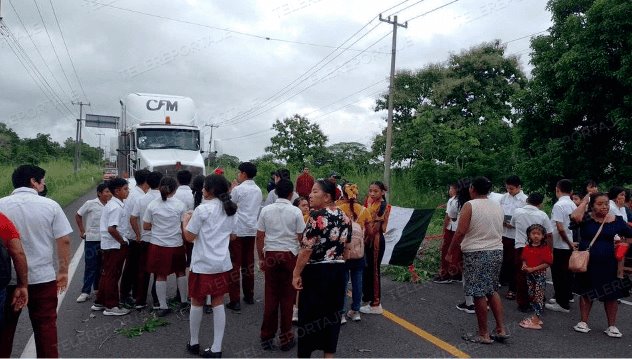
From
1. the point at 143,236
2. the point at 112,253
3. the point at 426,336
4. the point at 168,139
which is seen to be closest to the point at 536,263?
the point at 426,336

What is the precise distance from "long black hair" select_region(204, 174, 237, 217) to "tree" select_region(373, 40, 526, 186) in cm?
1479

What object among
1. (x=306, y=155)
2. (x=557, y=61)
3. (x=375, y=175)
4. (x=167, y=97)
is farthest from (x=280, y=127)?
(x=557, y=61)

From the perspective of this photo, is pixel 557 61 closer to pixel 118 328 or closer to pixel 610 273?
pixel 610 273

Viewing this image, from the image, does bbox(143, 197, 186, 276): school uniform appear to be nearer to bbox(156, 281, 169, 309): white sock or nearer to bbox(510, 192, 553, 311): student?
bbox(156, 281, 169, 309): white sock

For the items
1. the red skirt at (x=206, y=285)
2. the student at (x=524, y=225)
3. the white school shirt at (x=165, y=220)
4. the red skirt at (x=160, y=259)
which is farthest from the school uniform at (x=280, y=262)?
the student at (x=524, y=225)

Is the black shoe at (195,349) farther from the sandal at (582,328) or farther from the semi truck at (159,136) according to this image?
the semi truck at (159,136)

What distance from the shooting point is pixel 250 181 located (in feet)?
19.5

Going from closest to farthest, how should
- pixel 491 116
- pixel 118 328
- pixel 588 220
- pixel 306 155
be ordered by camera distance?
pixel 118 328
pixel 588 220
pixel 491 116
pixel 306 155

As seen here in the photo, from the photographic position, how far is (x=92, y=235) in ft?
19.2

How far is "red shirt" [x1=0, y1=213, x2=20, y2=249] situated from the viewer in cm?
318

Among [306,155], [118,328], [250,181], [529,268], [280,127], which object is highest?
[280,127]

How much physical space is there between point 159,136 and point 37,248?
1114cm

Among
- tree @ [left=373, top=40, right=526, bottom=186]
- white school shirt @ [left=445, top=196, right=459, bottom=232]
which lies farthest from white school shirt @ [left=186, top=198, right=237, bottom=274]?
tree @ [left=373, top=40, right=526, bottom=186]

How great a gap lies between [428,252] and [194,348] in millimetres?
5606
